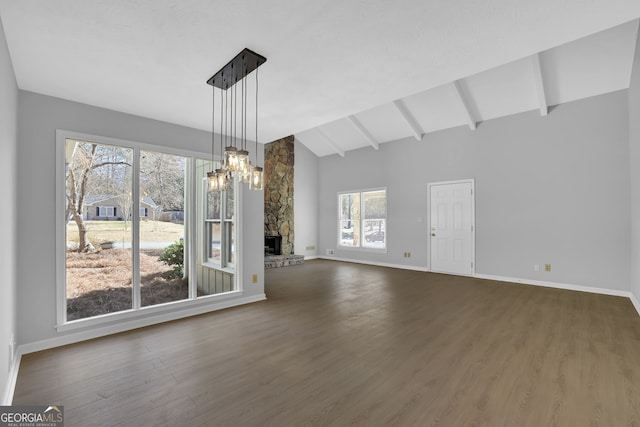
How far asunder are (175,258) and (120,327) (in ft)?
3.08

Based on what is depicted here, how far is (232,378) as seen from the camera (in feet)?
7.29

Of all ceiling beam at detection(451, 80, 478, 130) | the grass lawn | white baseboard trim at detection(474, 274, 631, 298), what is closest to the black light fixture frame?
the grass lawn

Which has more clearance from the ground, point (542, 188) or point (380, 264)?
point (542, 188)

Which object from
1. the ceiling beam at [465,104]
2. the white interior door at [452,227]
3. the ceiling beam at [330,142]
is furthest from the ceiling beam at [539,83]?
the ceiling beam at [330,142]

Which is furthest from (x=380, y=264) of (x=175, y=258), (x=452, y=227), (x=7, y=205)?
(x=7, y=205)

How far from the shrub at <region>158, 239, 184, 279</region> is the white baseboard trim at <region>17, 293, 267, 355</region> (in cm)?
48

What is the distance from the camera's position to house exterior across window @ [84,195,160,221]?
10.2 ft

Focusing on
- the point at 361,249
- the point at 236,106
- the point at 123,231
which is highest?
the point at 236,106

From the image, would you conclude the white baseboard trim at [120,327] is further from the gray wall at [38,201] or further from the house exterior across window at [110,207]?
the house exterior across window at [110,207]

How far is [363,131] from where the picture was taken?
23.4 feet

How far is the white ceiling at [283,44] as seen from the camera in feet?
5.67

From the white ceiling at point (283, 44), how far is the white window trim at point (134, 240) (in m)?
0.39

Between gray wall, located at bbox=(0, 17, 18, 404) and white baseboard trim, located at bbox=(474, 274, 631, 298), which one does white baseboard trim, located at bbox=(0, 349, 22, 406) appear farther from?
white baseboard trim, located at bbox=(474, 274, 631, 298)

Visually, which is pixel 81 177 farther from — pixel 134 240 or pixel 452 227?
pixel 452 227
